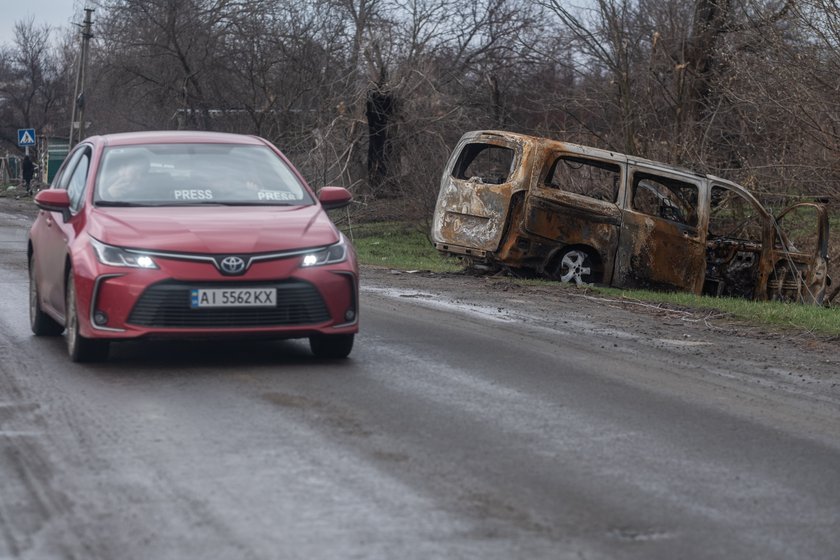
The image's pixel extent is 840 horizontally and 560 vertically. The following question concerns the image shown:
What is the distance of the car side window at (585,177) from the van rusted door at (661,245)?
41cm

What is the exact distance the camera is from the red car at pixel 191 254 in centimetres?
836

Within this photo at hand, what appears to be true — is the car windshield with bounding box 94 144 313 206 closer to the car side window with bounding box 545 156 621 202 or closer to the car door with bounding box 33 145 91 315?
the car door with bounding box 33 145 91 315

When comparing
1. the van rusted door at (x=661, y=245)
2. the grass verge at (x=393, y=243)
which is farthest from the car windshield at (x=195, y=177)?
the grass verge at (x=393, y=243)

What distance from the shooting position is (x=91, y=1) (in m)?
41.5

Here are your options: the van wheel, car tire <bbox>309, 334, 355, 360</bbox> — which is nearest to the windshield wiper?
car tire <bbox>309, 334, 355, 360</bbox>

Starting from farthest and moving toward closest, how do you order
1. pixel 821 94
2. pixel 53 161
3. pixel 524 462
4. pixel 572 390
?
1. pixel 53 161
2. pixel 821 94
3. pixel 572 390
4. pixel 524 462

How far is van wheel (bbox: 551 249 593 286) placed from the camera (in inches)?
680

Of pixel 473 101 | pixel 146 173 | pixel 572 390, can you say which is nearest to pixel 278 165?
pixel 146 173

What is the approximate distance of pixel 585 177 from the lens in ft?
63.2

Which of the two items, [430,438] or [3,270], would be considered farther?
[3,270]

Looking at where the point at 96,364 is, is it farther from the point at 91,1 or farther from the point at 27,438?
the point at 91,1

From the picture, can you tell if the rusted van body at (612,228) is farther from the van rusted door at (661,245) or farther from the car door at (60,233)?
the car door at (60,233)

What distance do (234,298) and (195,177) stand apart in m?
1.53

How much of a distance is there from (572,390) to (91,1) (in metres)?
36.2
